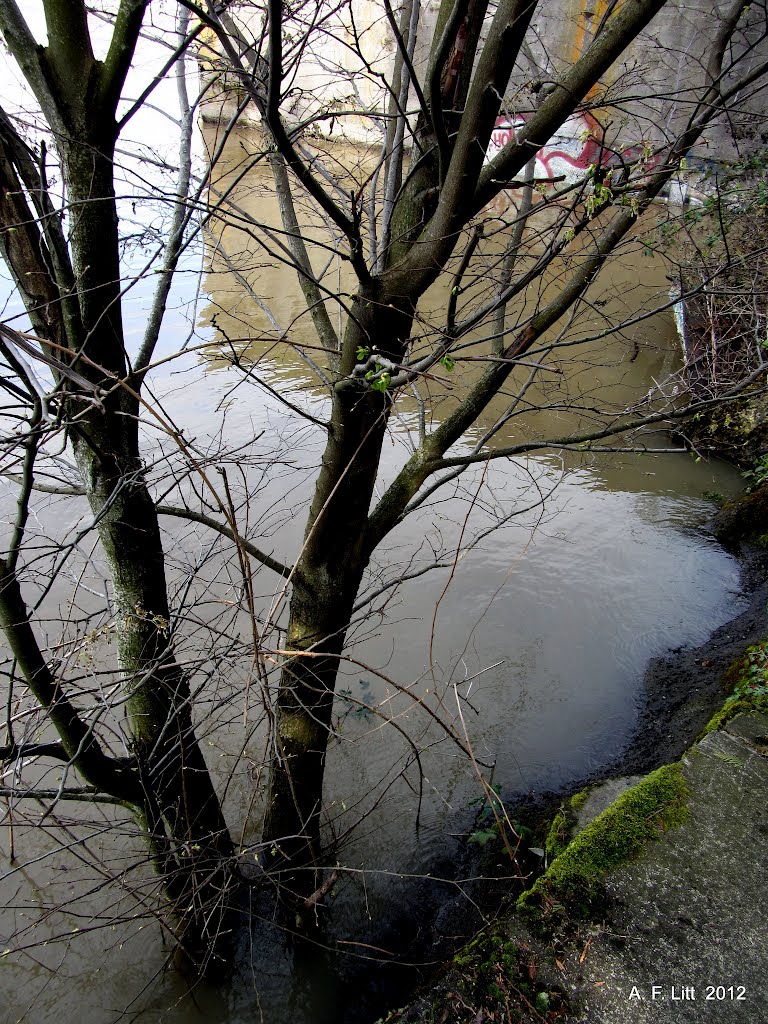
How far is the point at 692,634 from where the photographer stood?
17.7ft

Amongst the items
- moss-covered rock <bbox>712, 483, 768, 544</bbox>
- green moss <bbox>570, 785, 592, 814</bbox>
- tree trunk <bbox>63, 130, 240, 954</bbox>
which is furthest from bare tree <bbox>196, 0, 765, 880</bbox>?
moss-covered rock <bbox>712, 483, 768, 544</bbox>

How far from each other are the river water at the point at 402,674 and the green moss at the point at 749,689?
1.08 m

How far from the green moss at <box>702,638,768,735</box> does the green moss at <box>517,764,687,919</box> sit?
2.02ft

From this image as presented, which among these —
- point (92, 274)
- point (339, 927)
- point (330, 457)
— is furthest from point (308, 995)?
point (92, 274)

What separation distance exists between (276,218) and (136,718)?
48.4ft

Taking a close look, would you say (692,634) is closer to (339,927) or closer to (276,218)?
(339,927)

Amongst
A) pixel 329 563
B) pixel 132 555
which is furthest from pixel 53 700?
pixel 329 563

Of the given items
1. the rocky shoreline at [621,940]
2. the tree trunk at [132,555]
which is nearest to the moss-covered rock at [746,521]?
the rocky shoreline at [621,940]

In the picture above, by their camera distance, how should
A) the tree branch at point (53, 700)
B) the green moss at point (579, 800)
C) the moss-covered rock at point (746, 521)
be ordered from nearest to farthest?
the tree branch at point (53, 700) → the green moss at point (579, 800) → the moss-covered rock at point (746, 521)

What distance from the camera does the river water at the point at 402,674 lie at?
10.5 feet

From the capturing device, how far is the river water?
10.5 feet

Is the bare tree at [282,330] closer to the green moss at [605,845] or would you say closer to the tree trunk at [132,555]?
the tree trunk at [132,555]

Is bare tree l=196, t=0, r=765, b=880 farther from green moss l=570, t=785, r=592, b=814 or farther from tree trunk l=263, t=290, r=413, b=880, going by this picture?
green moss l=570, t=785, r=592, b=814

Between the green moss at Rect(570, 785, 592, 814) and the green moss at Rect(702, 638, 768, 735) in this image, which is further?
the green moss at Rect(570, 785, 592, 814)
